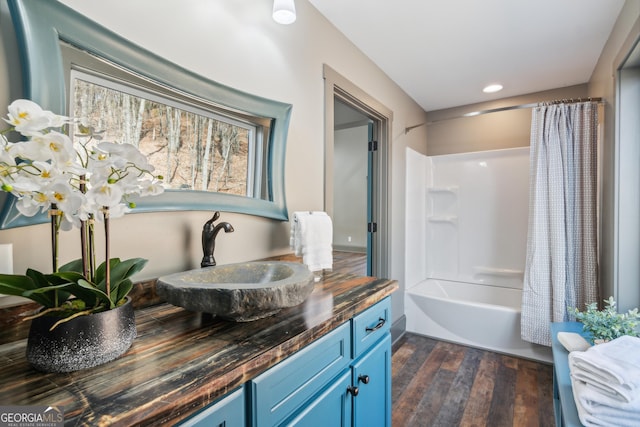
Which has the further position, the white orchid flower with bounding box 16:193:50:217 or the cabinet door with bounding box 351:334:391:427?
the cabinet door with bounding box 351:334:391:427

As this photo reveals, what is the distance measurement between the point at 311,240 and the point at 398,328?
186cm

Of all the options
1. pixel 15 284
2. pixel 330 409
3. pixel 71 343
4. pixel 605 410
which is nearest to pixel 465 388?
pixel 605 410

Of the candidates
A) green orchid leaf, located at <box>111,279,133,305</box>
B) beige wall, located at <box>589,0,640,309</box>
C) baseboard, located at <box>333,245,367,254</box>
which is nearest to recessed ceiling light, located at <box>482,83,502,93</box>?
beige wall, located at <box>589,0,640,309</box>

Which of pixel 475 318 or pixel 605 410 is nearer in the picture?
pixel 605 410

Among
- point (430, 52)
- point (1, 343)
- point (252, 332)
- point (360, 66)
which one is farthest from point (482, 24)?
point (1, 343)

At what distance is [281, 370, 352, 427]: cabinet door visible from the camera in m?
0.83

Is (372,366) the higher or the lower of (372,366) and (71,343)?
the lower

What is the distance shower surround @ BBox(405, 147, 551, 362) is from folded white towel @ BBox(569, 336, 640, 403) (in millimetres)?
1417

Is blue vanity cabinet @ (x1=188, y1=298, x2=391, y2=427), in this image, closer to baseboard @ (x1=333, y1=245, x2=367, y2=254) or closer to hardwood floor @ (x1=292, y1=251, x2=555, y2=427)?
hardwood floor @ (x1=292, y1=251, x2=555, y2=427)

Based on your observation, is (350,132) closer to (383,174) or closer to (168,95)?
(383,174)

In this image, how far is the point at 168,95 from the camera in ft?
3.55

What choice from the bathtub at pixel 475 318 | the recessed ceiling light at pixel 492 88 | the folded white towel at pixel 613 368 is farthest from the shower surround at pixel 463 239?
the folded white towel at pixel 613 368

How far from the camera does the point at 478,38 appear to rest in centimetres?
206

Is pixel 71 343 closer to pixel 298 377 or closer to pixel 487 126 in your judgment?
pixel 298 377
